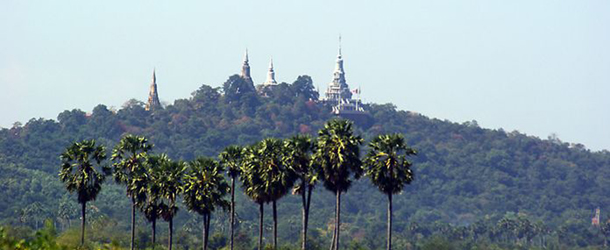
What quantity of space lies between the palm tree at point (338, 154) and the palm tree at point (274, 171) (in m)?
3.15

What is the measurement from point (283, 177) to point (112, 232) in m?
63.6

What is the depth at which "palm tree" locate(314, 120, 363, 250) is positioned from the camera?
111875mm

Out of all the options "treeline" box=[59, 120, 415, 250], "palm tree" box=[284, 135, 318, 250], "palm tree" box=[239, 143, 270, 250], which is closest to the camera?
"treeline" box=[59, 120, 415, 250]

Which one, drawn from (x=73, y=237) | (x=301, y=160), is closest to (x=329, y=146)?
(x=301, y=160)

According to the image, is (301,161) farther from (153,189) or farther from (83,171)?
(83,171)

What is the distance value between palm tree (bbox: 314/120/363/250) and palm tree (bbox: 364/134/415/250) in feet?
5.84

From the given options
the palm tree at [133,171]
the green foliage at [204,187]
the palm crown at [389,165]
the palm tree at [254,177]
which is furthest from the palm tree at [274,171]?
the palm tree at [133,171]

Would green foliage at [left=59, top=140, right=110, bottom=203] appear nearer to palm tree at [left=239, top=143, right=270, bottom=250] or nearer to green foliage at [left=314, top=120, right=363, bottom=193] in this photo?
palm tree at [left=239, top=143, right=270, bottom=250]

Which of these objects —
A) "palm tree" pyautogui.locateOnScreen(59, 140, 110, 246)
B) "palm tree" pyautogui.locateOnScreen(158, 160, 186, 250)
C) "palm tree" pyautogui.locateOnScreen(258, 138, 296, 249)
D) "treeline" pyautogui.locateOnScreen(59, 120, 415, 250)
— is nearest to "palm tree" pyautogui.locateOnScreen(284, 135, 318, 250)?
"treeline" pyautogui.locateOnScreen(59, 120, 415, 250)

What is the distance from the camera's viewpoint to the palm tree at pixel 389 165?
110m

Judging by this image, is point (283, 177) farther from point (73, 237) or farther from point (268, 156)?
point (73, 237)

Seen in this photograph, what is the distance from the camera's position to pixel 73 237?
137250 mm

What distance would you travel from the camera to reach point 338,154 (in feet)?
365

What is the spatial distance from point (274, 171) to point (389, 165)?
35.4 ft
